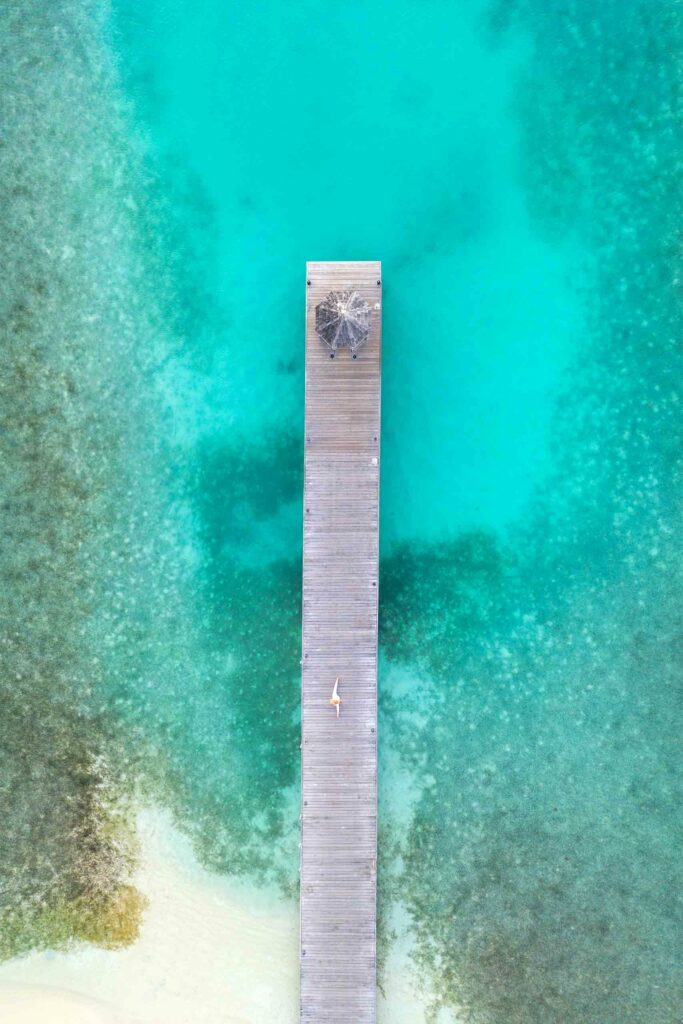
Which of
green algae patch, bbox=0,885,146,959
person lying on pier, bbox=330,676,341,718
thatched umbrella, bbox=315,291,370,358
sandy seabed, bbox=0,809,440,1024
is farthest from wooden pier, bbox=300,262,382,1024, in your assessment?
green algae patch, bbox=0,885,146,959

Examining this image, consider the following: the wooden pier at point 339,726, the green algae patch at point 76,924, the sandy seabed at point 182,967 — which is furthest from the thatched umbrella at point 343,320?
the green algae patch at point 76,924

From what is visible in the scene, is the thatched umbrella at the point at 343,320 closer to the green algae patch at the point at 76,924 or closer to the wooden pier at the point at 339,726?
the wooden pier at the point at 339,726

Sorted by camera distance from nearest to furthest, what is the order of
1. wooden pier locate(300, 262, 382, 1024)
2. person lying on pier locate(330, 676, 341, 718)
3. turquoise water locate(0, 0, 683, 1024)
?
person lying on pier locate(330, 676, 341, 718)
wooden pier locate(300, 262, 382, 1024)
turquoise water locate(0, 0, 683, 1024)

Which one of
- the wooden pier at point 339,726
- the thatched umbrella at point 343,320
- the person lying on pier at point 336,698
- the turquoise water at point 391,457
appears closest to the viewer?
the thatched umbrella at point 343,320

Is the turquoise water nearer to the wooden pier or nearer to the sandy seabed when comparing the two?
the sandy seabed

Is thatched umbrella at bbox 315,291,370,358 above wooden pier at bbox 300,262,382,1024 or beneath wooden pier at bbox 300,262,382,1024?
above

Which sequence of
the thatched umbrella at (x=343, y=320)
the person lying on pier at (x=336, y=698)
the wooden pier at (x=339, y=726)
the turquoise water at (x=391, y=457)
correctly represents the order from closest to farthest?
the thatched umbrella at (x=343, y=320) < the person lying on pier at (x=336, y=698) < the wooden pier at (x=339, y=726) < the turquoise water at (x=391, y=457)

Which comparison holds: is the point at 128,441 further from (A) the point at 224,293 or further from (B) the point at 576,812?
(B) the point at 576,812
